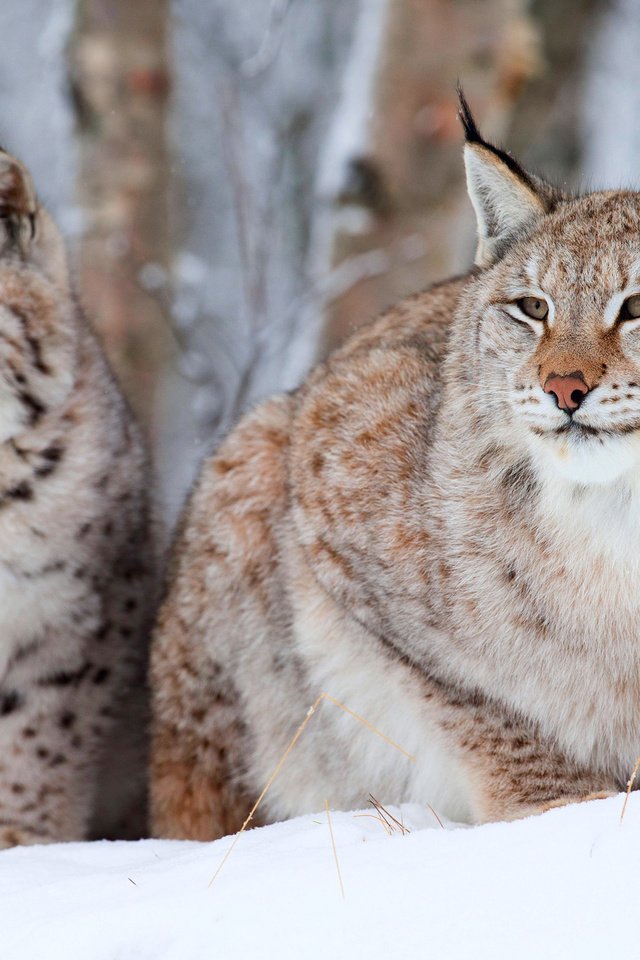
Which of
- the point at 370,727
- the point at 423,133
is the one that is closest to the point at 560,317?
the point at 370,727

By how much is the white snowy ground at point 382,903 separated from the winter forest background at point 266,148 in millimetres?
2375

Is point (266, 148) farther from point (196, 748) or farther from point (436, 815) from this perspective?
point (436, 815)

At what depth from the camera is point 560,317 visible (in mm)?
2756

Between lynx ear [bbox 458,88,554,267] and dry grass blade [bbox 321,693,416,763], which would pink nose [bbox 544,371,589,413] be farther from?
dry grass blade [bbox 321,693,416,763]

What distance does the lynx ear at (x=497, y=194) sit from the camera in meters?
3.03

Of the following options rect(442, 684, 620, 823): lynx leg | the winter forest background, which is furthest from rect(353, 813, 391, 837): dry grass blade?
the winter forest background

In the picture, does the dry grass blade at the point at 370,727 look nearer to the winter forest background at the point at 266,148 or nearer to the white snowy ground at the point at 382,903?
the white snowy ground at the point at 382,903

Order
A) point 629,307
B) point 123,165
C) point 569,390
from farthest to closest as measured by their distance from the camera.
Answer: point 123,165 < point 629,307 < point 569,390

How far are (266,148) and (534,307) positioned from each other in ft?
A: 23.7

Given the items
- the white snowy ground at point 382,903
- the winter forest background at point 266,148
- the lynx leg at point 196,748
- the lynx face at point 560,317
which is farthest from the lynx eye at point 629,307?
the winter forest background at point 266,148

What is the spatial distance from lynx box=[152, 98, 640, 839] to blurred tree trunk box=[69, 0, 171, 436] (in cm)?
269

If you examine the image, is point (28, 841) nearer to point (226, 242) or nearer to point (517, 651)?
point (517, 651)

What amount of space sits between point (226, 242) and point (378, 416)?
699 cm

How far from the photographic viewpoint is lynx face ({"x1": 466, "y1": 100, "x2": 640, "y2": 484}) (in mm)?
2582
